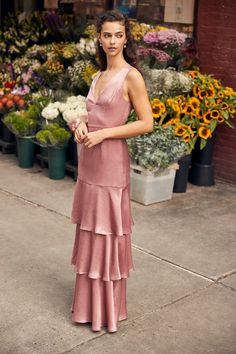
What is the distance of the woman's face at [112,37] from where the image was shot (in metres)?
3.76

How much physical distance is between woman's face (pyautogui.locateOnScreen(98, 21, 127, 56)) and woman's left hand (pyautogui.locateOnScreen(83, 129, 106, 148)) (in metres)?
0.47

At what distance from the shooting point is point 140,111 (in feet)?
12.6

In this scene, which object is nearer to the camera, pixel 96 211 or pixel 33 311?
pixel 96 211

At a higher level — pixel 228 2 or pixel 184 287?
pixel 228 2

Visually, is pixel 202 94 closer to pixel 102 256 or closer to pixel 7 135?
pixel 7 135

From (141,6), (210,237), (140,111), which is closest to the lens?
(140,111)

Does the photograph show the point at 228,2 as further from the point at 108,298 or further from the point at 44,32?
the point at 108,298

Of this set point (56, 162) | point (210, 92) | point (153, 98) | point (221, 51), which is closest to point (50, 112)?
point (56, 162)

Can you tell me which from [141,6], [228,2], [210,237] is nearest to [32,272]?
[210,237]

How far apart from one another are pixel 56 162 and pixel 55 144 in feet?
0.84

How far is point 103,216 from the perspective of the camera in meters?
3.97

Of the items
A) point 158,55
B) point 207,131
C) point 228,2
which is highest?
point 228,2

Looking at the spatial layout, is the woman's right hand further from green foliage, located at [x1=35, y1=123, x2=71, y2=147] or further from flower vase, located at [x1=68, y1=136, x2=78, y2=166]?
flower vase, located at [x1=68, y1=136, x2=78, y2=166]

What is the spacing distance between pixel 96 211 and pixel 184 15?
4.73m
